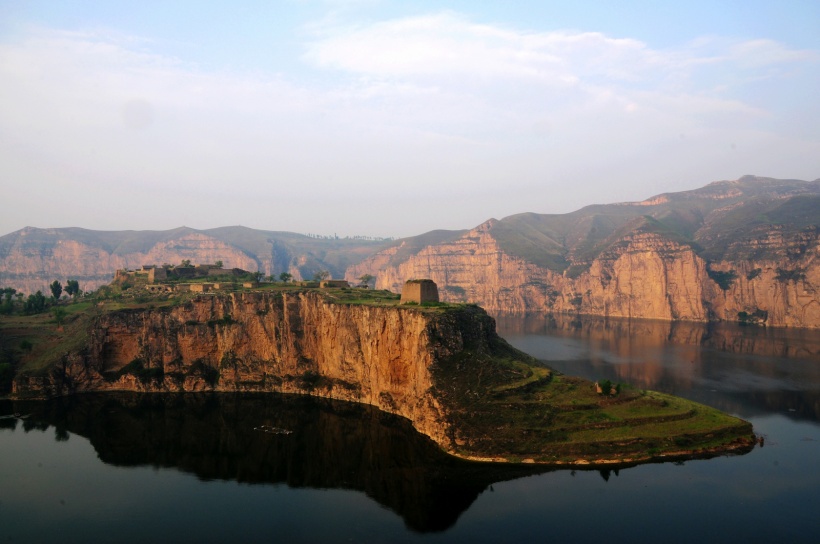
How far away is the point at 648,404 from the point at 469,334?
818 inches

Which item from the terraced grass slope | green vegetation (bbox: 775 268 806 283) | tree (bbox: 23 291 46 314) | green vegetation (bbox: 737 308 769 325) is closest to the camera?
the terraced grass slope

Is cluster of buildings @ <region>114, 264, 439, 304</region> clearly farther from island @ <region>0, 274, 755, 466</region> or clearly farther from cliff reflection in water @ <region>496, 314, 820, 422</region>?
cliff reflection in water @ <region>496, 314, 820, 422</region>

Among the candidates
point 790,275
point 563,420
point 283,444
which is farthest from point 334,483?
point 790,275

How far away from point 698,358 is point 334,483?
7903 centimetres

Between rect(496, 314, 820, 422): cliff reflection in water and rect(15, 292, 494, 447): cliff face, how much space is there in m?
28.9

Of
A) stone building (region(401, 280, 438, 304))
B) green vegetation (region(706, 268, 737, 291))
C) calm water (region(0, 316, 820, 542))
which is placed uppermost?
stone building (region(401, 280, 438, 304))

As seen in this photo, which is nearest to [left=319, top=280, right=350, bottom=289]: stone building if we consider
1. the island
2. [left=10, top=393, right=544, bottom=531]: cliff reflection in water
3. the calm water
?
the island

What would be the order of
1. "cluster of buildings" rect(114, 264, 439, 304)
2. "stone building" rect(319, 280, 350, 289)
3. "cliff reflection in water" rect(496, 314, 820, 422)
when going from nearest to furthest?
"cliff reflection in water" rect(496, 314, 820, 422), "cluster of buildings" rect(114, 264, 439, 304), "stone building" rect(319, 280, 350, 289)

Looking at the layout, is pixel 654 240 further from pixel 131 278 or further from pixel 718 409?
pixel 131 278

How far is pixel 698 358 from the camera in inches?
4063

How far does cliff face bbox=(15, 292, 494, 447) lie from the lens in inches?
3002

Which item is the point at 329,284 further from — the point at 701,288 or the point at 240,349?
the point at 701,288

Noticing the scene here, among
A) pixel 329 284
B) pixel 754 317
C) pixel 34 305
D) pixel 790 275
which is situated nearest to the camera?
pixel 329 284

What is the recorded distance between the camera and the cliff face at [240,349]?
76.2m
